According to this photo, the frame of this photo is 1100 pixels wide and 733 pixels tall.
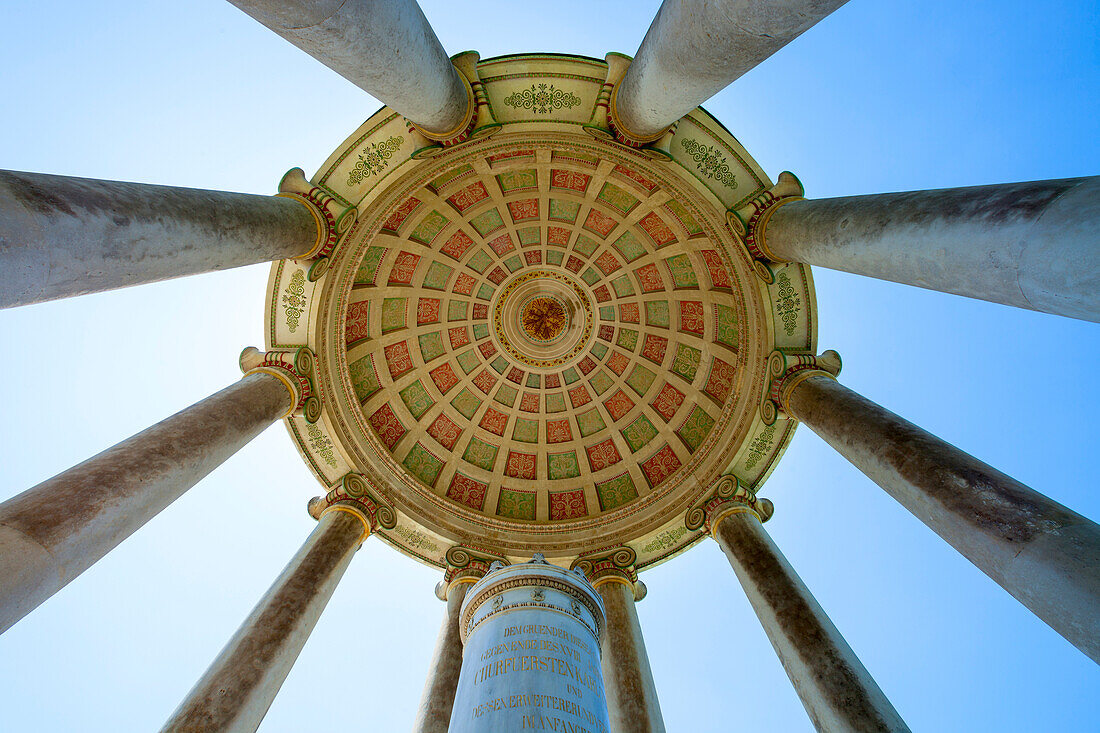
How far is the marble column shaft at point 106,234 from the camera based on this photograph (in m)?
6.41

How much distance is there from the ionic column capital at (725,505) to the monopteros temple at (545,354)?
0.09 metres

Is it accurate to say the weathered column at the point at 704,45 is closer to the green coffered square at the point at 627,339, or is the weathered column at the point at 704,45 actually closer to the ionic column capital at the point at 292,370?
the ionic column capital at the point at 292,370

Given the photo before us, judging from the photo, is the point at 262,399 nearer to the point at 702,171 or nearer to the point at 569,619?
the point at 569,619

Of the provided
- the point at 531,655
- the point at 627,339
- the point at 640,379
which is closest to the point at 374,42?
the point at 531,655

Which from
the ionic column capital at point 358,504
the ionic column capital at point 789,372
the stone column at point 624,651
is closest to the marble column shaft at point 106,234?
the ionic column capital at point 358,504

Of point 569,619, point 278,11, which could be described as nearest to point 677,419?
point 569,619

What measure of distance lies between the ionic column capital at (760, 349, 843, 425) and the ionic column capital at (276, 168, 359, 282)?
496 inches

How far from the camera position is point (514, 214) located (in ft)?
76.1

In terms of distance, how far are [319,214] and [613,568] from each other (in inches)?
528

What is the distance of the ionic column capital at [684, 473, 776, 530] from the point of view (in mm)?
18000

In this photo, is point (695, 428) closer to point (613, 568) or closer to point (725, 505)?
point (725, 505)

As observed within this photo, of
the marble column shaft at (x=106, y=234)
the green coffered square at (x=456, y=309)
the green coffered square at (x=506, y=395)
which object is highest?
the green coffered square at (x=456, y=309)

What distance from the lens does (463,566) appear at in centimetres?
1972

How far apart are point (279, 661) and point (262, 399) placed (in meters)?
5.81
